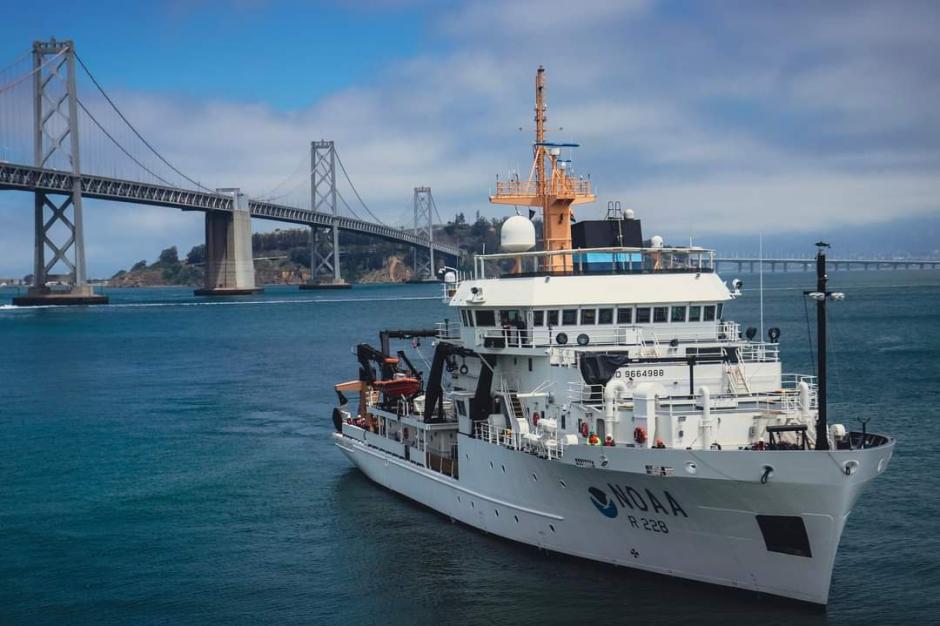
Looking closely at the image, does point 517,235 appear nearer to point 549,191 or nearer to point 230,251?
point 549,191

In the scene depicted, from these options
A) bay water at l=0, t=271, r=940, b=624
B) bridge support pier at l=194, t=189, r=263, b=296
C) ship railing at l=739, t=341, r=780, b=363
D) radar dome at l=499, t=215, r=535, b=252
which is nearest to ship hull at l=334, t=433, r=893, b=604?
bay water at l=0, t=271, r=940, b=624

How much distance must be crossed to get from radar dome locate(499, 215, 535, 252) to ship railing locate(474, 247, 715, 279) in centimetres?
23

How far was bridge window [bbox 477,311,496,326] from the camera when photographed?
24.3 metres

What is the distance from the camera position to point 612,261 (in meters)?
23.7

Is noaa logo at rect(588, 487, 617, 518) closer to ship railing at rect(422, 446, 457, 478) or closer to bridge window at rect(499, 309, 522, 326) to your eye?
bridge window at rect(499, 309, 522, 326)

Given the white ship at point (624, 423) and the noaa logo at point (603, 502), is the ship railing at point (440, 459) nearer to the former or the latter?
the white ship at point (624, 423)

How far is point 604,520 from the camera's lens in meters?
20.1

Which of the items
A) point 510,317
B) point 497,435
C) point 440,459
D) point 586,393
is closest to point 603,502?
point 586,393

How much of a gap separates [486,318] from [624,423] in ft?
18.5

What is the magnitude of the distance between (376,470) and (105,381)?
32.2 metres

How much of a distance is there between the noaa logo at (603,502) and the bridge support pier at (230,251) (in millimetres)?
132804

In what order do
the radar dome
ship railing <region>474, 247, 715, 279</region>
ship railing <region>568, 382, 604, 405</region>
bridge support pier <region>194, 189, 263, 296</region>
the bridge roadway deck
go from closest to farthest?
1. ship railing <region>568, 382, 604, 405</region>
2. ship railing <region>474, 247, 715, 279</region>
3. the radar dome
4. the bridge roadway deck
5. bridge support pier <region>194, 189, 263, 296</region>

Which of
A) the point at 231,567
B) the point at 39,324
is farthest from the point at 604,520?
the point at 39,324

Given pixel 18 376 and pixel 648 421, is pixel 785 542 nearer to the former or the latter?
pixel 648 421
